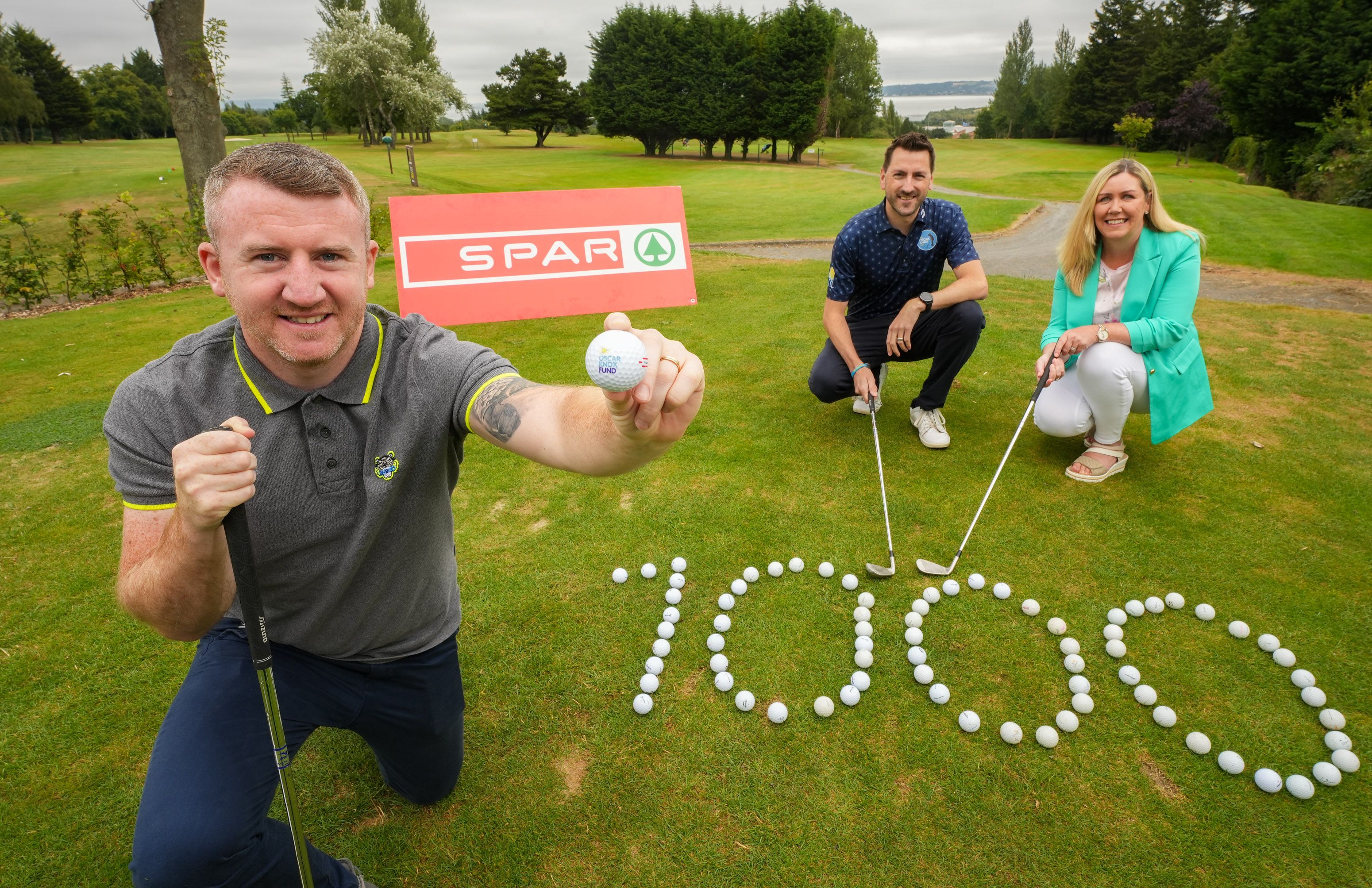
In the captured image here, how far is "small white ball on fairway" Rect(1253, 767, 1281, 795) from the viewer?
2.49m

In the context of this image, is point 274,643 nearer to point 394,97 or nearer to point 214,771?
point 214,771

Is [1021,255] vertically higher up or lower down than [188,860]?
higher up

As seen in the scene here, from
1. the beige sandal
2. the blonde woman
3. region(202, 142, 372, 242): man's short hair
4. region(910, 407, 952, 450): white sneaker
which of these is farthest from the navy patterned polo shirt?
region(202, 142, 372, 242): man's short hair

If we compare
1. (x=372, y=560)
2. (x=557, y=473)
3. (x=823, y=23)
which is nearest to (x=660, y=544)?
(x=557, y=473)

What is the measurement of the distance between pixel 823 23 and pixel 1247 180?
84.5 ft

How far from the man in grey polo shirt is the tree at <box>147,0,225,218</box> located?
37.5ft

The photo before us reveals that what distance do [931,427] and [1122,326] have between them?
1.43 m

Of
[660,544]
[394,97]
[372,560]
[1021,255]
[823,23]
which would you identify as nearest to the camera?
[372,560]

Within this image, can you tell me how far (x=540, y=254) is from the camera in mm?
8125

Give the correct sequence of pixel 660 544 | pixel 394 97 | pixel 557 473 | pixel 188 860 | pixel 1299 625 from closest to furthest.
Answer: pixel 188 860
pixel 1299 625
pixel 660 544
pixel 557 473
pixel 394 97

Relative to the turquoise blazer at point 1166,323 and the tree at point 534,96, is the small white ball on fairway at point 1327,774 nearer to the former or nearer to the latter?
the turquoise blazer at point 1166,323

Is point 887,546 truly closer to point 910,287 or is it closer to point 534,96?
point 910,287

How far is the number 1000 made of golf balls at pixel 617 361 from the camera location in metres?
1.41

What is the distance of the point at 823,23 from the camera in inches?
1684
